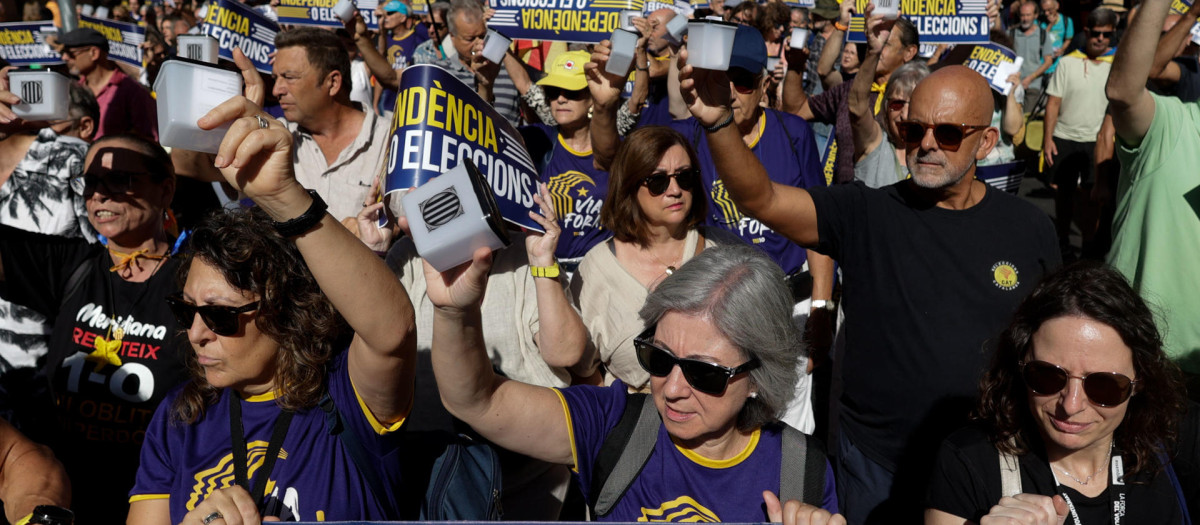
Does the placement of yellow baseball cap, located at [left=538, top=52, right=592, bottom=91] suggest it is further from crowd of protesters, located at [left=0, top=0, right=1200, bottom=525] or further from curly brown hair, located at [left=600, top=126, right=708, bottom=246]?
curly brown hair, located at [left=600, top=126, right=708, bottom=246]

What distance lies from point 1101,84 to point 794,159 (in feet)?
14.8

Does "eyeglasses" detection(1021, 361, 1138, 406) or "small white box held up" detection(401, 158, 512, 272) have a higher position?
"small white box held up" detection(401, 158, 512, 272)

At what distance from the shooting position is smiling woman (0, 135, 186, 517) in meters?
2.93

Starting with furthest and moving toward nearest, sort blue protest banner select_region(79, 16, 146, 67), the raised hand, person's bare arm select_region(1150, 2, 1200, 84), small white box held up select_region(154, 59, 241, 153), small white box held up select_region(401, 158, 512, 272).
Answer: blue protest banner select_region(79, 16, 146, 67)
person's bare arm select_region(1150, 2, 1200, 84)
the raised hand
small white box held up select_region(154, 59, 241, 153)
small white box held up select_region(401, 158, 512, 272)

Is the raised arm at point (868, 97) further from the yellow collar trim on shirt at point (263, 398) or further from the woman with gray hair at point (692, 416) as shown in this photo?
the yellow collar trim on shirt at point (263, 398)

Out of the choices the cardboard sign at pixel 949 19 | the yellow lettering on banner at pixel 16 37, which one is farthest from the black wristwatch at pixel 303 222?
the yellow lettering on banner at pixel 16 37

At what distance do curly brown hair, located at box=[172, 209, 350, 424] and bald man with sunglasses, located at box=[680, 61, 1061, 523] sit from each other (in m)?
1.17

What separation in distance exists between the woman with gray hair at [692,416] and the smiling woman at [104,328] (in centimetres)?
132

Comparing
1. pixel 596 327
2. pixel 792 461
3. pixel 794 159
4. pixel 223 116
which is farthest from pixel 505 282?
pixel 794 159

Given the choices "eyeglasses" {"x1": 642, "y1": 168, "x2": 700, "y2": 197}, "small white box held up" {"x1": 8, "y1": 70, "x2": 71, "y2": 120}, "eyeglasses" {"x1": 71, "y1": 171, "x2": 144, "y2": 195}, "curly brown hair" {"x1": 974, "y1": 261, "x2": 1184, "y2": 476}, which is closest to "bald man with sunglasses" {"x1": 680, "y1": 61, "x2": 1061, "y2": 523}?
"curly brown hair" {"x1": 974, "y1": 261, "x2": 1184, "y2": 476}

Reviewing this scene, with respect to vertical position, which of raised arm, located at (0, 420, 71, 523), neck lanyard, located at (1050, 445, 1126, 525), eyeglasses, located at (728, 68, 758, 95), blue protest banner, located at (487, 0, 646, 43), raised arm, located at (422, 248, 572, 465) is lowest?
raised arm, located at (0, 420, 71, 523)

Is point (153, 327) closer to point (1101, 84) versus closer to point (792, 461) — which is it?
point (792, 461)

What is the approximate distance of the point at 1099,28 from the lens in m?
7.51

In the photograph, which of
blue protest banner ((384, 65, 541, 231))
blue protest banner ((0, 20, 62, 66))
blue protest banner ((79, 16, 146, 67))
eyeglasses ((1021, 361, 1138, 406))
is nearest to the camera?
eyeglasses ((1021, 361, 1138, 406))
